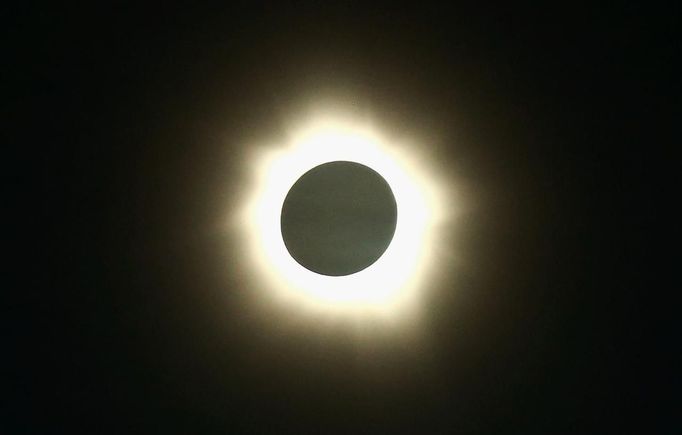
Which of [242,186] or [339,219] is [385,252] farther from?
[242,186]

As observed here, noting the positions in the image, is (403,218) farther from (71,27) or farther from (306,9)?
(71,27)

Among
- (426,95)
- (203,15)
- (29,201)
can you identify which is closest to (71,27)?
(203,15)

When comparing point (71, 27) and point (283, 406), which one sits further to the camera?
point (283, 406)

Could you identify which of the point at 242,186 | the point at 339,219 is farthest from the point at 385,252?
the point at 242,186
